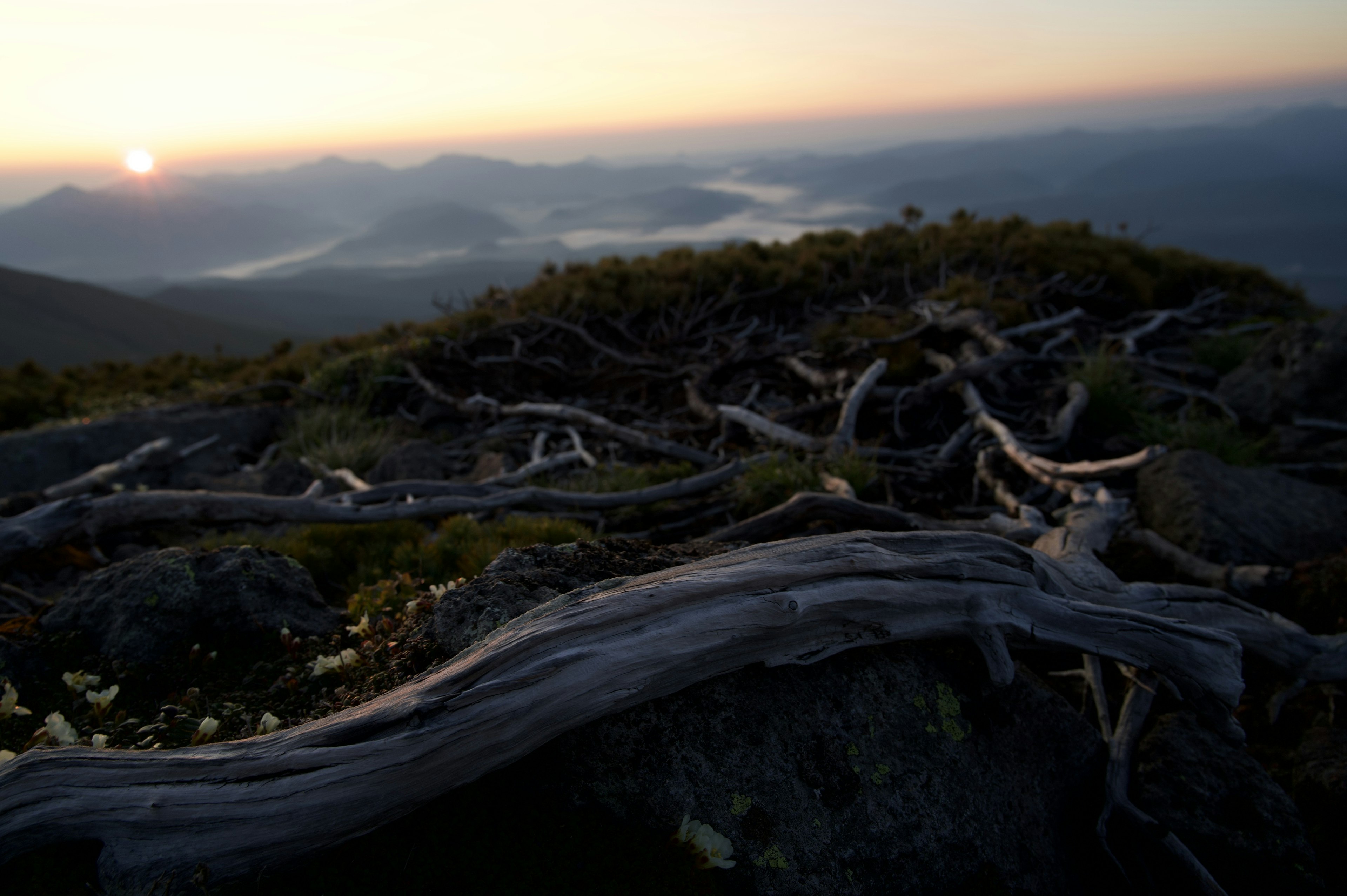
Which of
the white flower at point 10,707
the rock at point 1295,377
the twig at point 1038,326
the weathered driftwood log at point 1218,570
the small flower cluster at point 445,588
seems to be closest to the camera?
the white flower at point 10,707

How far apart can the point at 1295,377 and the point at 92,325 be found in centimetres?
21437

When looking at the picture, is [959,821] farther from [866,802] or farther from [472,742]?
[472,742]

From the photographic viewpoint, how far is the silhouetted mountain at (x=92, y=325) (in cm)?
14988

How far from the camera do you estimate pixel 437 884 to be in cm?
190

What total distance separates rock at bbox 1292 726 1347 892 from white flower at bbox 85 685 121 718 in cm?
491

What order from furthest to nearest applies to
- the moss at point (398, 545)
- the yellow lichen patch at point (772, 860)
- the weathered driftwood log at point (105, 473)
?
the weathered driftwood log at point (105, 473) < the moss at point (398, 545) < the yellow lichen patch at point (772, 860)

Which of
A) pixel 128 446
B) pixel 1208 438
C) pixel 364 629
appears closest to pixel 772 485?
pixel 364 629

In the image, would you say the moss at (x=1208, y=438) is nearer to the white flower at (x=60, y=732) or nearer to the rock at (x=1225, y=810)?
the rock at (x=1225, y=810)

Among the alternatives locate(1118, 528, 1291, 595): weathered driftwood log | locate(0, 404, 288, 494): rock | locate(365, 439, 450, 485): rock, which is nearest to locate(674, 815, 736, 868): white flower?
locate(1118, 528, 1291, 595): weathered driftwood log

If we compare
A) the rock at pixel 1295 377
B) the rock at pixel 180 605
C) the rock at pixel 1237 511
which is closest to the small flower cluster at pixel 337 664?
the rock at pixel 180 605

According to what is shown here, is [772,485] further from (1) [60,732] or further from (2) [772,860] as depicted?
(1) [60,732]

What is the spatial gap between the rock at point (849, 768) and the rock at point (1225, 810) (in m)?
0.31

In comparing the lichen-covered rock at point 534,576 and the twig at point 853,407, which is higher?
the lichen-covered rock at point 534,576

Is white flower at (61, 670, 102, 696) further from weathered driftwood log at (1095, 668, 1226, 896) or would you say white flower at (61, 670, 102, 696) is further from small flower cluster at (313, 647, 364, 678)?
weathered driftwood log at (1095, 668, 1226, 896)
